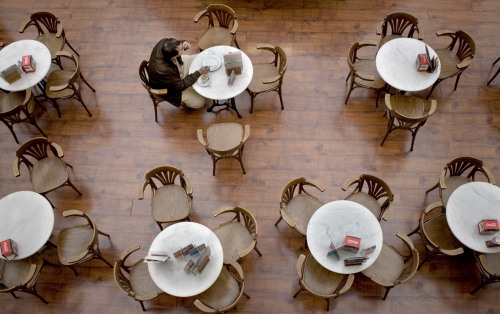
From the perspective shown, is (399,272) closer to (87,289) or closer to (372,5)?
(87,289)

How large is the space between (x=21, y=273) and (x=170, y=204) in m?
1.95

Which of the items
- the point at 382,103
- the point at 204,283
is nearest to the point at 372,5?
the point at 382,103

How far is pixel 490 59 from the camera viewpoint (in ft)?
23.0

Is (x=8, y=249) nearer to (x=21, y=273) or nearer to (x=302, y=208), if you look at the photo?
(x=21, y=273)

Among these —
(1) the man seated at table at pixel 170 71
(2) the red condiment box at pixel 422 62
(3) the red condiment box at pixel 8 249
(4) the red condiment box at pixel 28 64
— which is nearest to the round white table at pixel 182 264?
(3) the red condiment box at pixel 8 249

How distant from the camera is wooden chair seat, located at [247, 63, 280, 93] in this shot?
6.40 m

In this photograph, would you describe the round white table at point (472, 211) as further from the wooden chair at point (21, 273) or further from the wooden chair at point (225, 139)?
the wooden chair at point (21, 273)

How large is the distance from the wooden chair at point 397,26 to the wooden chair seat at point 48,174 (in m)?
4.89

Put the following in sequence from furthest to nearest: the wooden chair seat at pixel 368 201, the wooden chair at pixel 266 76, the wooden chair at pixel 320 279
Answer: the wooden chair at pixel 266 76
the wooden chair seat at pixel 368 201
the wooden chair at pixel 320 279

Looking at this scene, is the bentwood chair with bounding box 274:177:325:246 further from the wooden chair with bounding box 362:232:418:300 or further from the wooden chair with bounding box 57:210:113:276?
the wooden chair with bounding box 57:210:113:276

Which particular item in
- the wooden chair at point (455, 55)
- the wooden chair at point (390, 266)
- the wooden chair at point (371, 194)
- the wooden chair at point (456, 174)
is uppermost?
the wooden chair at point (455, 55)

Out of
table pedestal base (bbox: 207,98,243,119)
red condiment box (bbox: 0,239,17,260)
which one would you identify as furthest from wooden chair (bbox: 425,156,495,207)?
red condiment box (bbox: 0,239,17,260)

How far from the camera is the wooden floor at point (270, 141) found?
5.58 meters

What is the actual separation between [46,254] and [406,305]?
4.63 metres
